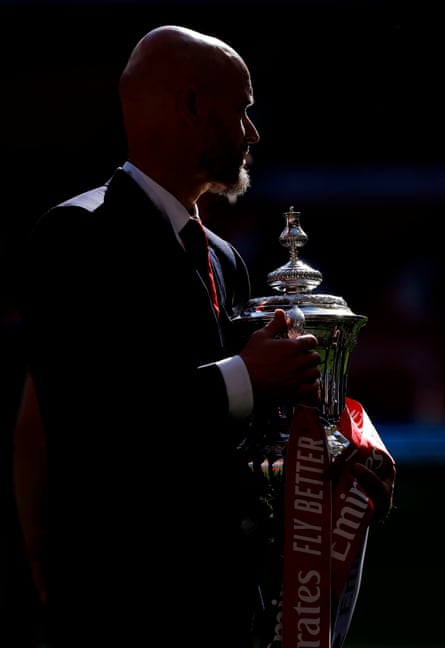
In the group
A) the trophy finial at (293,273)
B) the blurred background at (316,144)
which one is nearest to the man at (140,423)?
the trophy finial at (293,273)

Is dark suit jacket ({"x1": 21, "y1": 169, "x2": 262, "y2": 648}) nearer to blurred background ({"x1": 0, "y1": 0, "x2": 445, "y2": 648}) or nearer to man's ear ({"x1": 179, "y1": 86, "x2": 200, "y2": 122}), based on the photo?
man's ear ({"x1": 179, "y1": 86, "x2": 200, "y2": 122})

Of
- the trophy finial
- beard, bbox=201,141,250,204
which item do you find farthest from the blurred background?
beard, bbox=201,141,250,204

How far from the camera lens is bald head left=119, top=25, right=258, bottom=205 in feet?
4.81

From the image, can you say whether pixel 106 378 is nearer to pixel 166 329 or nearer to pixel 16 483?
pixel 166 329

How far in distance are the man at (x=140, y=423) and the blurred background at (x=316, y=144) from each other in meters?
5.16

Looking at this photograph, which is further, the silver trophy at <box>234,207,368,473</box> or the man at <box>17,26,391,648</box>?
the silver trophy at <box>234,207,368,473</box>

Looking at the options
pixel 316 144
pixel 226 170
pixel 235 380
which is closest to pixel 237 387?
pixel 235 380

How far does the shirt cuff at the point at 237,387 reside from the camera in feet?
4.30

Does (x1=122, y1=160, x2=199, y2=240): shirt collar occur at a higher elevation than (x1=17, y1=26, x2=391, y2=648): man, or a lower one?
higher

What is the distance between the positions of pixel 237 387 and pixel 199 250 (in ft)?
0.91

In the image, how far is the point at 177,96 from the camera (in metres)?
1.47

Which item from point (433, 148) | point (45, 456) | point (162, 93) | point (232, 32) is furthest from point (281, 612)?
point (433, 148)

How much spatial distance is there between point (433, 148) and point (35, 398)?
25.6ft

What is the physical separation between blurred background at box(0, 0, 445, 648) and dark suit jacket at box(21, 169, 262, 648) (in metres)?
5.18
